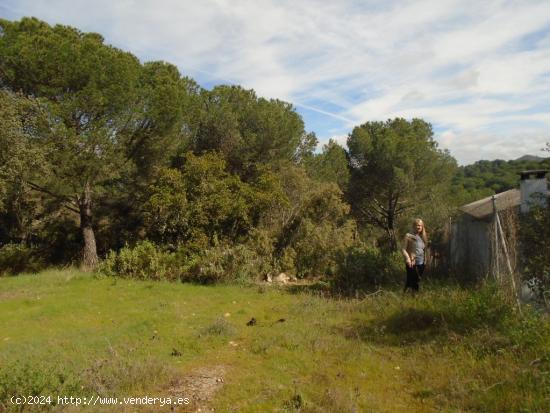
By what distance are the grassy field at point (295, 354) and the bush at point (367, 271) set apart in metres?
1.76

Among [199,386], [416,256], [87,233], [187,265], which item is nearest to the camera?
[199,386]

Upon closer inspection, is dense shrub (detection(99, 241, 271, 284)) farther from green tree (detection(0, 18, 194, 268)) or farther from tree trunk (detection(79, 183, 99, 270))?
green tree (detection(0, 18, 194, 268))

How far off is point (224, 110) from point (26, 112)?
693cm

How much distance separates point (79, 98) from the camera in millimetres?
12766

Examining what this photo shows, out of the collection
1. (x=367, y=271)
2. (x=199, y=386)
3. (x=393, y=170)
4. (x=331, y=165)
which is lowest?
(x=199, y=386)

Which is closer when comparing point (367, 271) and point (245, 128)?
point (367, 271)

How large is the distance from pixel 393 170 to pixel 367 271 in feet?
36.5

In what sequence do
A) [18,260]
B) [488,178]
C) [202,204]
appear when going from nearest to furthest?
[202,204], [18,260], [488,178]

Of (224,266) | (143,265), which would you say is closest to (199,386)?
(224,266)

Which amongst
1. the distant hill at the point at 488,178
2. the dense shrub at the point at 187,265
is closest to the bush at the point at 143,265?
the dense shrub at the point at 187,265

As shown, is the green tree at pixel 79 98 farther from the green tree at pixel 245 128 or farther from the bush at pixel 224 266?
the bush at pixel 224 266

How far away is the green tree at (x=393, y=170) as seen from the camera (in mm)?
20797

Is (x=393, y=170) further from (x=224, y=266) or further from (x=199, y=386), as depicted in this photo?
(x=199, y=386)

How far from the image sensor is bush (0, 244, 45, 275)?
1524 cm
